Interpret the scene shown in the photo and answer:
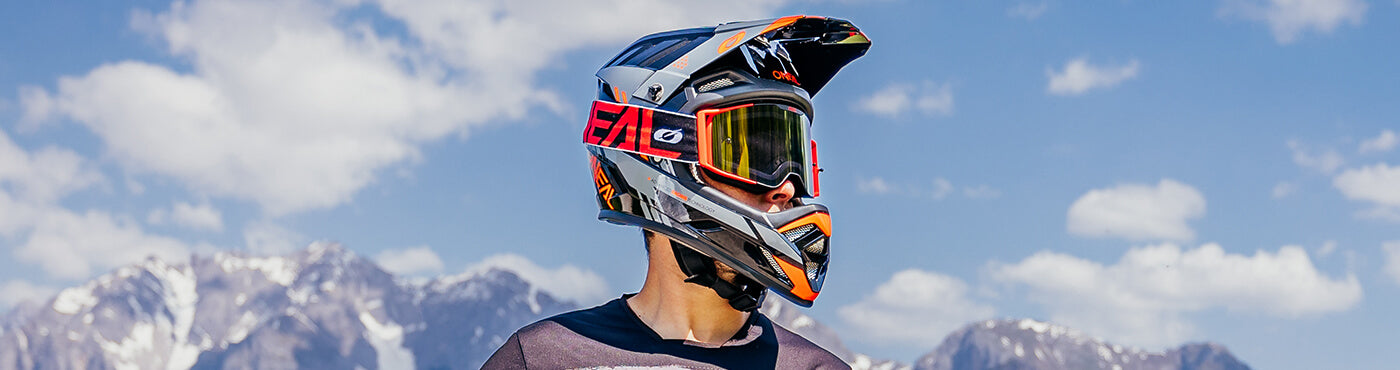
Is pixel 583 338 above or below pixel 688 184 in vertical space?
below

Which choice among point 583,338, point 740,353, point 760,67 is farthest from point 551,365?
point 760,67

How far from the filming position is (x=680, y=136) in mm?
7191

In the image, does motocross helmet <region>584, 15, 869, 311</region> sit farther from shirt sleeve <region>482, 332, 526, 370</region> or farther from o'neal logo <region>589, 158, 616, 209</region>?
shirt sleeve <region>482, 332, 526, 370</region>

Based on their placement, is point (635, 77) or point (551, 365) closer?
point (551, 365)

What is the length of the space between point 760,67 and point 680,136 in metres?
0.68

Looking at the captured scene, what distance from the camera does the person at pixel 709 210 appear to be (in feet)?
23.2

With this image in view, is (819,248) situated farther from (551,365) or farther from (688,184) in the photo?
(551,365)

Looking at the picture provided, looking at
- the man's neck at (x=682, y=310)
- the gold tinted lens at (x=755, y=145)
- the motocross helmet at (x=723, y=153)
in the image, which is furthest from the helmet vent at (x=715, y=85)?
the man's neck at (x=682, y=310)

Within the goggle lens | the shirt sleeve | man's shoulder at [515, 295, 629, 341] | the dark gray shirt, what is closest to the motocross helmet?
the goggle lens

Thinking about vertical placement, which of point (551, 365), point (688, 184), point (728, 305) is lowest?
point (551, 365)

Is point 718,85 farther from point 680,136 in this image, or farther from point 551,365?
point 551,365

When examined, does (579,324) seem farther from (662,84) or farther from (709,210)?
(662,84)

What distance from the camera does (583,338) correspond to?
711 cm

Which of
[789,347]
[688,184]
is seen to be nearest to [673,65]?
[688,184]
